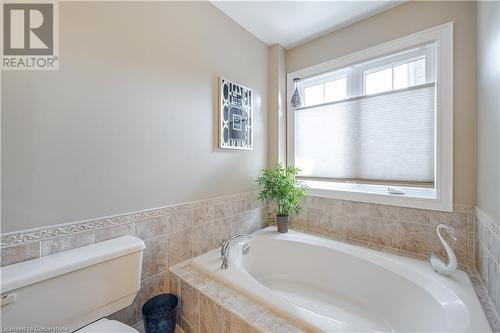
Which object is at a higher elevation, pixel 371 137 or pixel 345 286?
pixel 371 137

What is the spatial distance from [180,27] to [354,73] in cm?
165

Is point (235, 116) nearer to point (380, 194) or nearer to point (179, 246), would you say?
point (179, 246)

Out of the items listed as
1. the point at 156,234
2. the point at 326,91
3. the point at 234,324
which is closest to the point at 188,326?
the point at 234,324

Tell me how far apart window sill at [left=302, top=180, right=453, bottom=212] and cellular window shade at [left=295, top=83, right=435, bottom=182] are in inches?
4.3

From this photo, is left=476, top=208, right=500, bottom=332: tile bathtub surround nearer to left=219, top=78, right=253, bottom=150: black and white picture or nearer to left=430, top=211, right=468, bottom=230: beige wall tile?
left=430, top=211, right=468, bottom=230: beige wall tile

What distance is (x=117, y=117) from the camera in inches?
47.3

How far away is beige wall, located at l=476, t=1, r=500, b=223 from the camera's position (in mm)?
1027

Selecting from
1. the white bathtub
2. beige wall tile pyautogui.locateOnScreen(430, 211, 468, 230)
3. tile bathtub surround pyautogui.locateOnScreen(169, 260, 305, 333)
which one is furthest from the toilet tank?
beige wall tile pyautogui.locateOnScreen(430, 211, 468, 230)

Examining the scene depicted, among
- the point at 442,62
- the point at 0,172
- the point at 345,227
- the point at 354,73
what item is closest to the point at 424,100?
the point at 442,62

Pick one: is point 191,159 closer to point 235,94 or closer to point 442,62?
point 235,94

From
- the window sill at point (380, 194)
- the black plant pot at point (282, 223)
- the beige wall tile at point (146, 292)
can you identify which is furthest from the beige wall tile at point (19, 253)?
the window sill at point (380, 194)

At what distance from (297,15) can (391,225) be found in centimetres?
204

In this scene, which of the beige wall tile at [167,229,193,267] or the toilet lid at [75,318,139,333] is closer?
→ the toilet lid at [75,318,139,333]

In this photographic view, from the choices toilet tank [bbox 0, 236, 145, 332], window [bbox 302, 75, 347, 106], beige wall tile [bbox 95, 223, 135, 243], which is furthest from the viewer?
window [bbox 302, 75, 347, 106]
